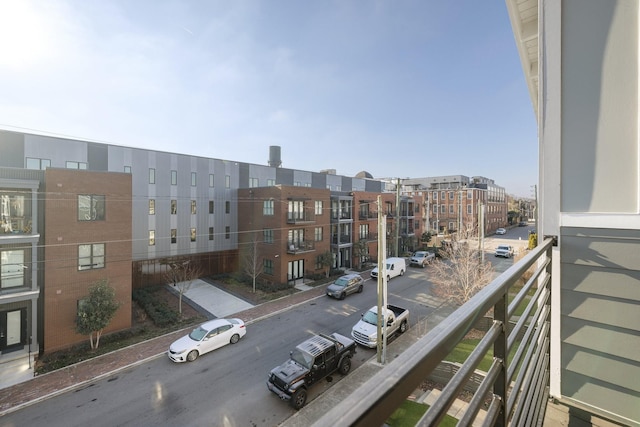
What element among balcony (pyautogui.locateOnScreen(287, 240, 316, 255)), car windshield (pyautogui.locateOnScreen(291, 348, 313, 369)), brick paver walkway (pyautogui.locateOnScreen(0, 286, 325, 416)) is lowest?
brick paver walkway (pyautogui.locateOnScreen(0, 286, 325, 416))

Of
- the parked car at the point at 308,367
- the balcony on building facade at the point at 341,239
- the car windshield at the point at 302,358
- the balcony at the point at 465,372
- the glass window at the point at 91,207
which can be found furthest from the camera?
the balcony on building facade at the point at 341,239

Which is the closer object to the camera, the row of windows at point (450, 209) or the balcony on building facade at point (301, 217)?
the balcony on building facade at point (301, 217)

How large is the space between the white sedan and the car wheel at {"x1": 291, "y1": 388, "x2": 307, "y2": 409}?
4641mm

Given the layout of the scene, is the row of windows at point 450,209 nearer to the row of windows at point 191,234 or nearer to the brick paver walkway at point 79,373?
the row of windows at point 191,234

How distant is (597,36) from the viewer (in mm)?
2561

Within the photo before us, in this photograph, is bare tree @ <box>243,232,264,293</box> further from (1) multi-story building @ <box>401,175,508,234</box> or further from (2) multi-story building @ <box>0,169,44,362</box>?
(1) multi-story building @ <box>401,175,508,234</box>

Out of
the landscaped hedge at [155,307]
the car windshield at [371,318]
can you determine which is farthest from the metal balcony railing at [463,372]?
the landscaped hedge at [155,307]

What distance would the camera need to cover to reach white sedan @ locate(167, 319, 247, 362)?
10508 millimetres

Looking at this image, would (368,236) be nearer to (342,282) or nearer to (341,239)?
(341,239)

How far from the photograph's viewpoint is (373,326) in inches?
464

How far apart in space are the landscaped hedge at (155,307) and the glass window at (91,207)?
17.4ft

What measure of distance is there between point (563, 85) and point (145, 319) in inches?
681

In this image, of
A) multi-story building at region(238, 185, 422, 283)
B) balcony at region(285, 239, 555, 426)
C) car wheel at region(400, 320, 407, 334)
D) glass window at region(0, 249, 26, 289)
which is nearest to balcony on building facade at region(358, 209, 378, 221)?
multi-story building at region(238, 185, 422, 283)

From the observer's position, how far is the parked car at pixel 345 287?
17.0 metres
